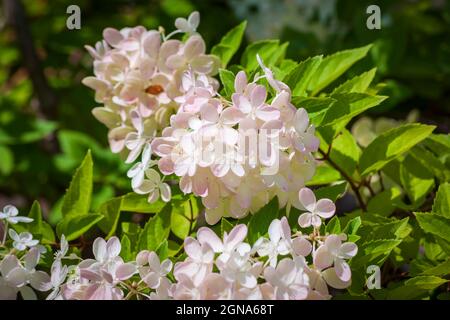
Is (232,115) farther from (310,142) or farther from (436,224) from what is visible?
(436,224)

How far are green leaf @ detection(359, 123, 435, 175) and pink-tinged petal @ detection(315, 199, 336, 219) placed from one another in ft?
0.69

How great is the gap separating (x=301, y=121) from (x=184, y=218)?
274mm

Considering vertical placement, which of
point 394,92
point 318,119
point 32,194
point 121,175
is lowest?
point 32,194

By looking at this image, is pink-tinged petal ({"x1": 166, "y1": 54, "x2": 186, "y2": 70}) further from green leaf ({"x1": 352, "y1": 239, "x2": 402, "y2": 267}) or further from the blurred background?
the blurred background

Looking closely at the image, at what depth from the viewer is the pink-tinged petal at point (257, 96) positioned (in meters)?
0.88

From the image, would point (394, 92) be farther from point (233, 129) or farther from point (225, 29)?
point (233, 129)

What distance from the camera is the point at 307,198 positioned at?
89 centimetres

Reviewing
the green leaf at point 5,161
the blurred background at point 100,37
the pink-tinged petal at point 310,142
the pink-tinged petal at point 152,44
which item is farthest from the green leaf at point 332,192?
the green leaf at point 5,161

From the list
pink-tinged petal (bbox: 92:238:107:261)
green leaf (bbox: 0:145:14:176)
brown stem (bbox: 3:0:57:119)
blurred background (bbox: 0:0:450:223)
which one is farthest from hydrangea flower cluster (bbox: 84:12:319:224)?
brown stem (bbox: 3:0:57:119)

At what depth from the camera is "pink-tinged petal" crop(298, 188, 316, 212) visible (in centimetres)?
89

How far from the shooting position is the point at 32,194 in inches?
81.5

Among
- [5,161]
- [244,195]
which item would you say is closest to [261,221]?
[244,195]

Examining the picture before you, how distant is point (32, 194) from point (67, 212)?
1013 millimetres

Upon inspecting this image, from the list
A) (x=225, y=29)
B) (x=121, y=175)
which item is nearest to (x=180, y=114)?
(x=121, y=175)
